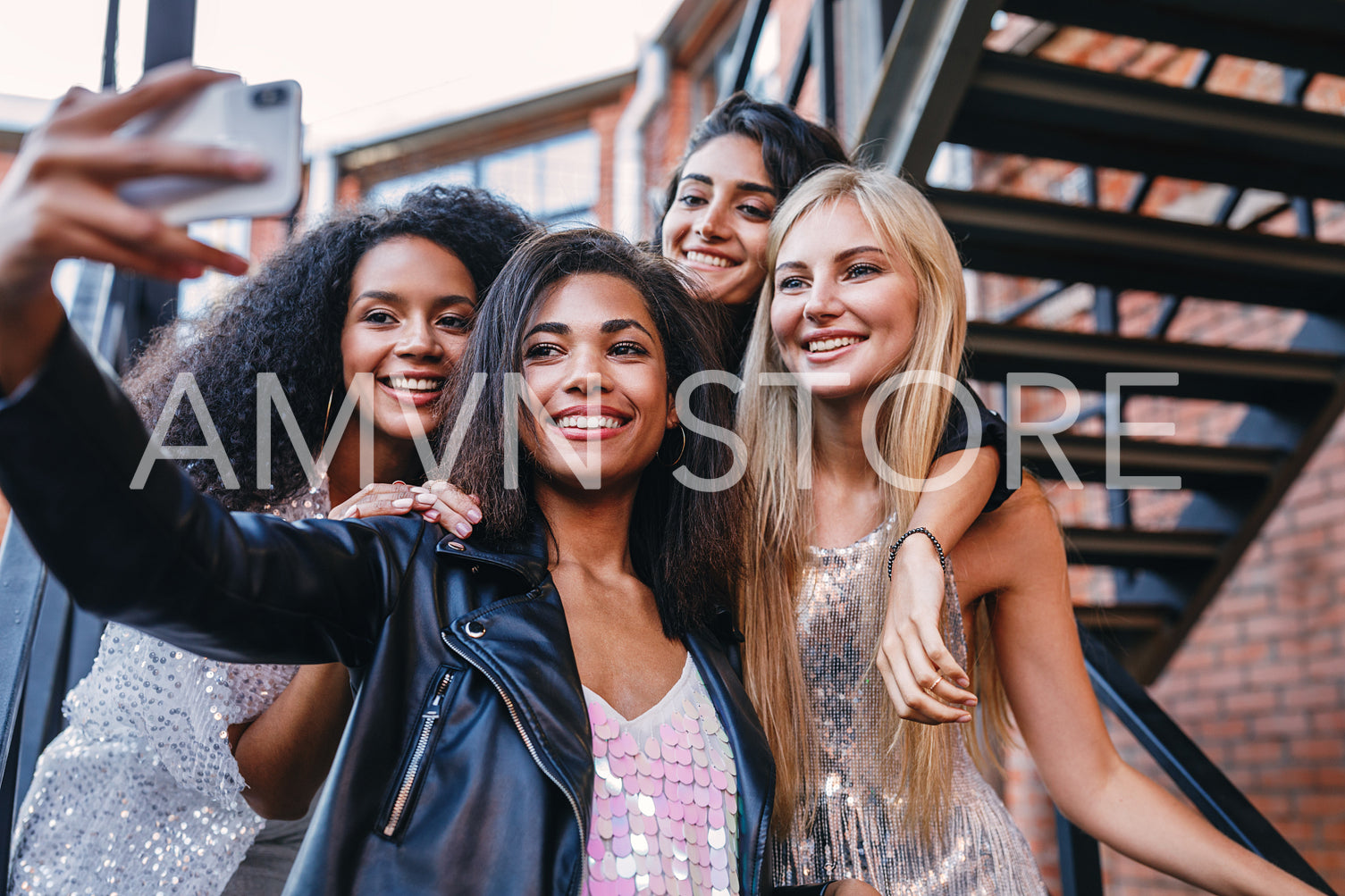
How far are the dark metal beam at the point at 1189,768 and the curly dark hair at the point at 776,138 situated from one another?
1186mm

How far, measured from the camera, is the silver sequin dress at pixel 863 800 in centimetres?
180

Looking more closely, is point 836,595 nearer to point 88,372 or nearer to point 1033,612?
point 1033,612

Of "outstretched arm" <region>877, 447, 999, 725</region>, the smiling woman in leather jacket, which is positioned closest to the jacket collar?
the smiling woman in leather jacket

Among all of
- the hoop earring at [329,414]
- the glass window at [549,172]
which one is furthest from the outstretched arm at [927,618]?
the glass window at [549,172]

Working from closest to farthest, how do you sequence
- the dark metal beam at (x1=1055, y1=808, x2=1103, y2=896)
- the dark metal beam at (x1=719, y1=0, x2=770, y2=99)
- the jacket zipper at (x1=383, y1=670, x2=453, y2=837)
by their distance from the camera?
the jacket zipper at (x1=383, y1=670, x2=453, y2=837) → the dark metal beam at (x1=1055, y1=808, x2=1103, y2=896) → the dark metal beam at (x1=719, y1=0, x2=770, y2=99)

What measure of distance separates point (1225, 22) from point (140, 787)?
3.02 meters

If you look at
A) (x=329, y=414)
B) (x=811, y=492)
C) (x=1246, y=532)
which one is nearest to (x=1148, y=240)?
(x=1246, y=532)

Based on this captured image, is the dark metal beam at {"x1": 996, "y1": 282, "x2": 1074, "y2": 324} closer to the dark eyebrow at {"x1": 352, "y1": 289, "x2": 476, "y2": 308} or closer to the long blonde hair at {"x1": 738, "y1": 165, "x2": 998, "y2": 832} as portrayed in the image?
the long blonde hair at {"x1": 738, "y1": 165, "x2": 998, "y2": 832}

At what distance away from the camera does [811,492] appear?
79.0 inches

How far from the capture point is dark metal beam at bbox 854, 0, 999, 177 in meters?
2.70

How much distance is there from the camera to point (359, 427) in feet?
6.67

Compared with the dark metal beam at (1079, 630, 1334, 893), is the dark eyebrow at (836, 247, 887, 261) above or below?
above

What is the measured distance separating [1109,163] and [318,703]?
8.41 ft

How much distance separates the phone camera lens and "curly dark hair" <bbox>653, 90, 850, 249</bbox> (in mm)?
1748
